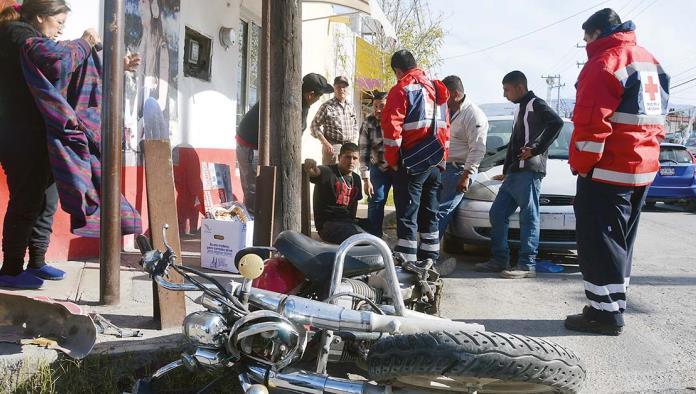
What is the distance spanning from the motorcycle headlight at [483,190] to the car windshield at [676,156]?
9497 millimetres

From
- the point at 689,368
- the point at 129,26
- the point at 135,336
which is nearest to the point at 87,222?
the point at 135,336

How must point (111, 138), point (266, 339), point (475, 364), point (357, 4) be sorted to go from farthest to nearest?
point (357, 4), point (111, 138), point (266, 339), point (475, 364)

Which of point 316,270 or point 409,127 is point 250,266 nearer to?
point 316,270

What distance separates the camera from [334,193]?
5.59 meters

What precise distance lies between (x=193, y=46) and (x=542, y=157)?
3.91 meters

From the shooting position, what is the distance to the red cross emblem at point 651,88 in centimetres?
397

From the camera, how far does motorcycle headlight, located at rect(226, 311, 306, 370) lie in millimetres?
2232

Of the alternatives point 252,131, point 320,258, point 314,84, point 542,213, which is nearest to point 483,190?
point 542,213

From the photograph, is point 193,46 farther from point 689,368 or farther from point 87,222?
point 689,368

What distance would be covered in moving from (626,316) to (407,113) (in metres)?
2.31

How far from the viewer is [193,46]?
6.86 meters

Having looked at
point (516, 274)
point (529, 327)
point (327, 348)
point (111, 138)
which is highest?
point (111, 138)

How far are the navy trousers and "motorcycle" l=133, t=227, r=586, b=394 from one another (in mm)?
1872

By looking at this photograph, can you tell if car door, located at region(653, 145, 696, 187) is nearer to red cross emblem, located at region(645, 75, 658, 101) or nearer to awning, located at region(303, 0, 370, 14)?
awning, located at region(303, 0, 370, 14)
